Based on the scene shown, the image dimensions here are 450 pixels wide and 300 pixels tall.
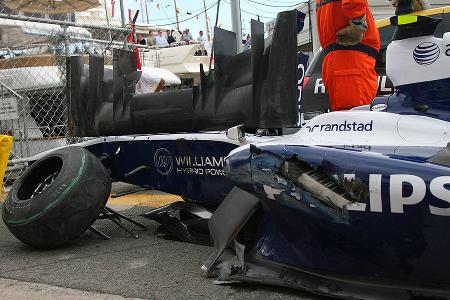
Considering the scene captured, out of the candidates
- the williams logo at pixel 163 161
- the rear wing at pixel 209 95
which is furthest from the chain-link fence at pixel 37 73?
the williams logo at pixel 163 161

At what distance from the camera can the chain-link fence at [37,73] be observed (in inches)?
286

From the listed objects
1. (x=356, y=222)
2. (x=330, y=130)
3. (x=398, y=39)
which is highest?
(x=398, y=39)

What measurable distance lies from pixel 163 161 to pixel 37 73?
569 centimetres

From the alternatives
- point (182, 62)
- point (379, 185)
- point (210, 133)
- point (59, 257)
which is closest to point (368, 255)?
point (379, 185)

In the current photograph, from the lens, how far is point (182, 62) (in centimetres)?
1641

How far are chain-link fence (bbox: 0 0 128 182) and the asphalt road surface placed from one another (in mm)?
2998

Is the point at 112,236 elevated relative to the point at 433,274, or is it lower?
lower

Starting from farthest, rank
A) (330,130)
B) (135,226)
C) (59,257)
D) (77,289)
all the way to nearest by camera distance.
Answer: (135,226)
(59,257)
(77,289)
(330,130)

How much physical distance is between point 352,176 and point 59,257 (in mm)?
2314

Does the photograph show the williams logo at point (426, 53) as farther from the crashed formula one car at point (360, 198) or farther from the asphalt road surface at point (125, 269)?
the asphalt road surface at point (125, 269)

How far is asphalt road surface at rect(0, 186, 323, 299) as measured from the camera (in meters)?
2.81

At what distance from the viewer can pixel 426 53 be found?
2736 mm

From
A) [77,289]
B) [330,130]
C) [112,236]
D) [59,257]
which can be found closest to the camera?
[330,130]

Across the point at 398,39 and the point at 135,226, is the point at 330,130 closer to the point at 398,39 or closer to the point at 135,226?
the point at 398,39
